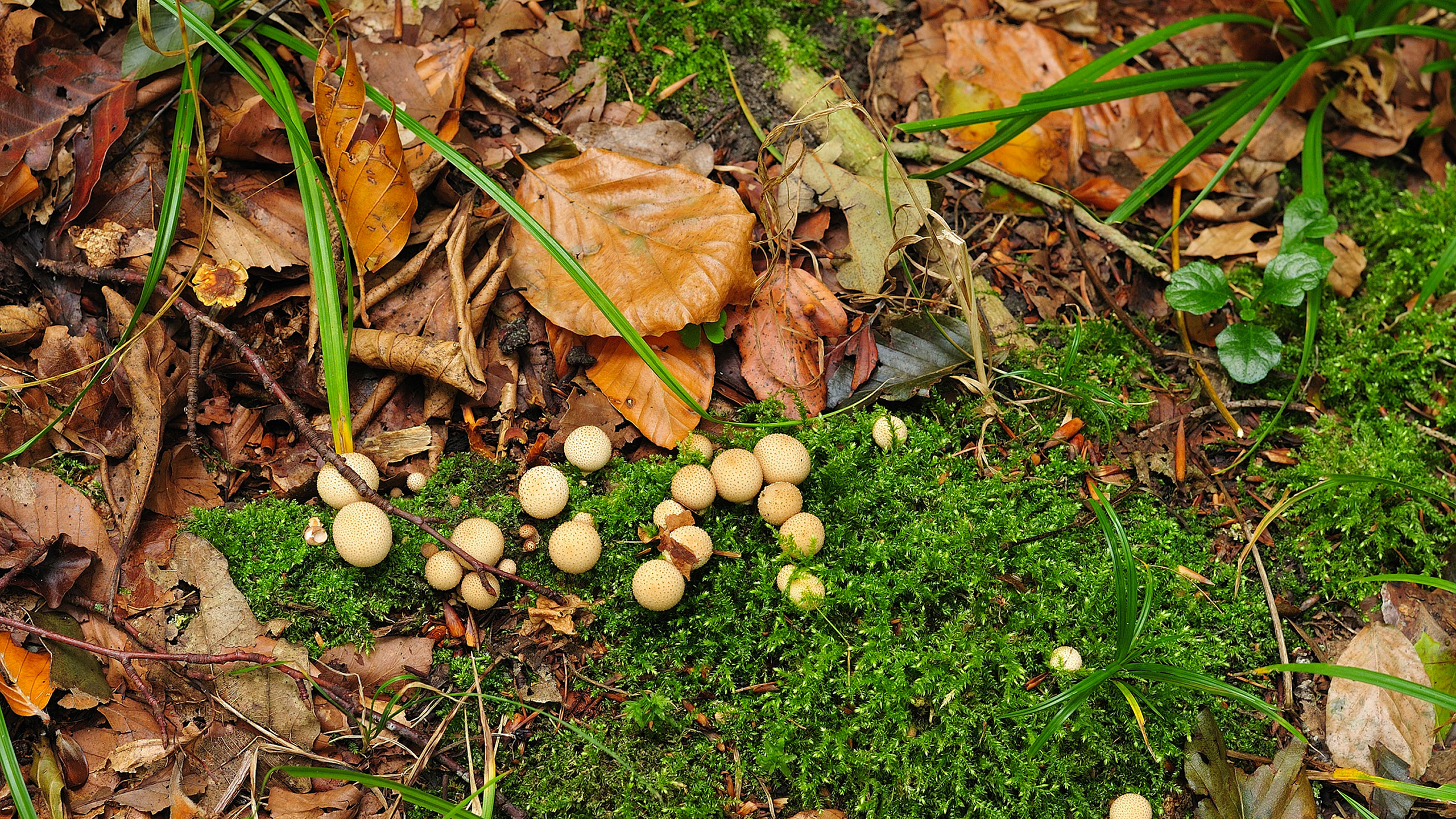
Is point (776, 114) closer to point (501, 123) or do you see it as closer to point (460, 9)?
point (501, 123)

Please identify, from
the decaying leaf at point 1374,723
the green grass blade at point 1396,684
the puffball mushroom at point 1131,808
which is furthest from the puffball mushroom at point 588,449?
the decaying leaf at point 1374,723

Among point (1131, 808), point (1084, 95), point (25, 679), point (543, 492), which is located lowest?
point (1131, 808)

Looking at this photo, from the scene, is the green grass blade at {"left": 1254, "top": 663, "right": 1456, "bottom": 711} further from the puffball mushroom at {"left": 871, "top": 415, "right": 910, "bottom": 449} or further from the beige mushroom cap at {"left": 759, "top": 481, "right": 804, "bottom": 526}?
the beige mushroom cap at {"left": 759, "top": 481, "right": 804, "bottom": 526}

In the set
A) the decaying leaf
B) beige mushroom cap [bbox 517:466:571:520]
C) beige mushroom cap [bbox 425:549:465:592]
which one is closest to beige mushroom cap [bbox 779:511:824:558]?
beige mushroom cap [bbox 517:466:571:520]

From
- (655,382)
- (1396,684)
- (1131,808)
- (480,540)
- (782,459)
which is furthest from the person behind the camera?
(655,382)

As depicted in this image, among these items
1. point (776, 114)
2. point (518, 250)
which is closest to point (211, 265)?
point (518, 250)

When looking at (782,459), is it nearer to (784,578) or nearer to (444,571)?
(784,578)

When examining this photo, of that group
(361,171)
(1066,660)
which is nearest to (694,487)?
(1066,660)
